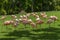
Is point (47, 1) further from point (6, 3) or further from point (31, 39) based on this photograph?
point (31, 39)

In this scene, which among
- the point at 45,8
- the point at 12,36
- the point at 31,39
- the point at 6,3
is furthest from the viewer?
the point at 45,8

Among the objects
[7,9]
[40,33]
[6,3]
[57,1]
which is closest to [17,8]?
[7,9]

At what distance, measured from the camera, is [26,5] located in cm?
4019

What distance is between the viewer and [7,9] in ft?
128

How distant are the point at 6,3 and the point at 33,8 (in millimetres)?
8908

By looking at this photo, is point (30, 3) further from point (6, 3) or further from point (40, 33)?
point (40, 33)

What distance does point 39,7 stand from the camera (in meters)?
44.7

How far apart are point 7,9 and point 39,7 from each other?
27.2ft

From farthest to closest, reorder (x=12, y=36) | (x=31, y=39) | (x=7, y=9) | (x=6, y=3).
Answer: (x=7, y=9), (x=6, y=3), (x=12, y=36), (x=31, y=39)

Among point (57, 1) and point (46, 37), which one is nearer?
point (46, 37)

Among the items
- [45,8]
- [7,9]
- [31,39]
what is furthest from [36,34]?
[45,8]

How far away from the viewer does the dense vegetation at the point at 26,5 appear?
122 ft

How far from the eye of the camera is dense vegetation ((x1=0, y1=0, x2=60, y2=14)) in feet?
122

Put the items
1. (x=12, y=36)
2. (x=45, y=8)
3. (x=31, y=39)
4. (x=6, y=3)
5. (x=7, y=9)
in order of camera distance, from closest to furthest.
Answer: (x=31, y=39) → (x=12, y=36) → (x=6, y=3) → (x=7, y=9) → (x=45, y=8)
